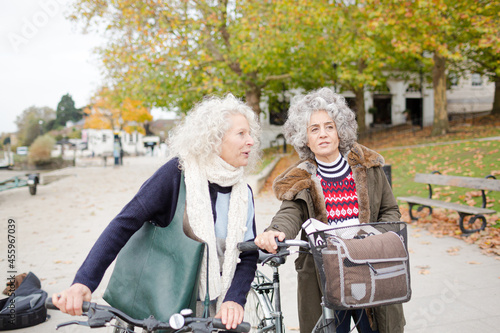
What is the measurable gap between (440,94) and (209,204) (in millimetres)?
20456

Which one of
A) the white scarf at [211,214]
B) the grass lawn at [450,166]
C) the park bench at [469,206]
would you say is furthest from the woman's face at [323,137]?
the grass lawn at [450,166]

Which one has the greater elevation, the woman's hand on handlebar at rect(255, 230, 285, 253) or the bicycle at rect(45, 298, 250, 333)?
the woman's hand on handlebar at rect(255, 230, 285, 253)

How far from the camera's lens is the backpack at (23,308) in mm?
3719

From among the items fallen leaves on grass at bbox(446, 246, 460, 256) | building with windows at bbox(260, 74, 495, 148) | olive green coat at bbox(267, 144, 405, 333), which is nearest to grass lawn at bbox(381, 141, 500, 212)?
fallen leaves on grass at bbox(446, 246, 460, 256)

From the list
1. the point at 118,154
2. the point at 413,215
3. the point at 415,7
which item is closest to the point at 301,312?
the point at 413,215

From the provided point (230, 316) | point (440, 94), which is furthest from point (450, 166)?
point (230, 316)

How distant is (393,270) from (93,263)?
133 cm

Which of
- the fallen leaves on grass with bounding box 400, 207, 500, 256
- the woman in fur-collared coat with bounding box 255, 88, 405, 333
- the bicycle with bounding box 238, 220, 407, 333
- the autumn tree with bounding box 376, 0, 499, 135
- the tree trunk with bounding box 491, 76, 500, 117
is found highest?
the autumn tree with bounding box 376, 0, 499, 135

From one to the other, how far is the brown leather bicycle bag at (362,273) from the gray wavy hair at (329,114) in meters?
0.82

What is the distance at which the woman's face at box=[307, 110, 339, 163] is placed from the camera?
2.37m

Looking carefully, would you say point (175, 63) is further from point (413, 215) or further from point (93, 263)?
point (93, 263)

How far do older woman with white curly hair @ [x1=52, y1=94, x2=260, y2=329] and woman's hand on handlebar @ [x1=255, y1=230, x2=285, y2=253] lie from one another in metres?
0.18

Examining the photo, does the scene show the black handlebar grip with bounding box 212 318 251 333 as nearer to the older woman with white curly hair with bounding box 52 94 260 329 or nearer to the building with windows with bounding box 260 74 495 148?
the older woman with white curly hair with bounding box 52 94 260 329

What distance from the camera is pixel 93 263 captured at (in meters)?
1.78
